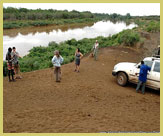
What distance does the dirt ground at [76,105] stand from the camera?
4680 mm

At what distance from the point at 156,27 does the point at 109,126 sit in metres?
30.6

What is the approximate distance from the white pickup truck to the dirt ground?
1.43 ft

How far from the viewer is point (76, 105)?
6.20 m

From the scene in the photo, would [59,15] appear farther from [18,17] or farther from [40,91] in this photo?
[40,91]

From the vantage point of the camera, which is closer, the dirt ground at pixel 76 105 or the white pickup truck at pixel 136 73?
the dirt ground at pixel 76 105

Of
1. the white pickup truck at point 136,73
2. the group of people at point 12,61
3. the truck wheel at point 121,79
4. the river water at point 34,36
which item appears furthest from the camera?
the river water at point 34,36

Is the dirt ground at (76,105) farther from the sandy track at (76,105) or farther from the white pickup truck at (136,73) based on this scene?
the white pickup truck at (136,73)

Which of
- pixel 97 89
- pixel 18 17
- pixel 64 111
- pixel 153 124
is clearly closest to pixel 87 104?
pixel 64 111

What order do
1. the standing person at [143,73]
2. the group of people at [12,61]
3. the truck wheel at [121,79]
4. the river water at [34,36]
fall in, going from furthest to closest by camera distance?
the river water at [34,36] → the truck wheel at [121,79] → the group of people at [12,61] → the standing person at [143,73]

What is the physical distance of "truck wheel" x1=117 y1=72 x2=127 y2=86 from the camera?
8.48 meters

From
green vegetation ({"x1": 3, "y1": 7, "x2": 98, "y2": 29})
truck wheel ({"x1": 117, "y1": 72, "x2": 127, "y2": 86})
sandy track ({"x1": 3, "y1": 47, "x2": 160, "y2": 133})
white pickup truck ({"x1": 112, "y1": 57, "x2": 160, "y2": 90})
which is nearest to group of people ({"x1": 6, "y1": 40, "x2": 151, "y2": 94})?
white pickup truck ({"x1": 112, "y1": 57, "x2": 160, "y2": 90})

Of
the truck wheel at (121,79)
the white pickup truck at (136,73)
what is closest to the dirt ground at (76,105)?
the truck wheel at (121,79)

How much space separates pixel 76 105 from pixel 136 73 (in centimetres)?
359

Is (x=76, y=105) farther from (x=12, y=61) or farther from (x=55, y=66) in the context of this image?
(x=12, y=61)
